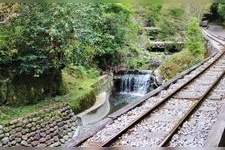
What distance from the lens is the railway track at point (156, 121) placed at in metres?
6.94

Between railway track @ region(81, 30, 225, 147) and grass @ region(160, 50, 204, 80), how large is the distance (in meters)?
7.33

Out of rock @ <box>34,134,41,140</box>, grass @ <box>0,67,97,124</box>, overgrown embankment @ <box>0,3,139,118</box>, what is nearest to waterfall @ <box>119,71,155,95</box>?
grass @ <box>0,67,97,124</box>

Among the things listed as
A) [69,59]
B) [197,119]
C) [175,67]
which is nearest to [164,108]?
[197,119]

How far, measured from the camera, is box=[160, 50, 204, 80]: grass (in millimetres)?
20188

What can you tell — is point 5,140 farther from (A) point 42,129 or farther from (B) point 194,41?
(B) point 194,41

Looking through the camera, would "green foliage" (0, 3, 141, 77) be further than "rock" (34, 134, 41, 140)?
Yes

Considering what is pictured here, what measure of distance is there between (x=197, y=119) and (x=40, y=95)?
6868mm

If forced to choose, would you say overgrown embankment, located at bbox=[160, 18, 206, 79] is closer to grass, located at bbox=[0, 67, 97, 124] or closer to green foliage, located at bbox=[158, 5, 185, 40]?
grass, located at bbox=[0, 67, 97, 124]

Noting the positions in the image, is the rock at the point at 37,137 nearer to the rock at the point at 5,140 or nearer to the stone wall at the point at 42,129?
the stone wall at the point at 42,129

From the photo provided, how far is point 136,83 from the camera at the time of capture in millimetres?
21719

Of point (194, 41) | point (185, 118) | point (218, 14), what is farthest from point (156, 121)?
point (218, 14)

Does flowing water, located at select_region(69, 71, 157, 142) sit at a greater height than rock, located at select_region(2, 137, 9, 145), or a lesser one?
lesser

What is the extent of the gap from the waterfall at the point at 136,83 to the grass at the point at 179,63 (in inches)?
40.4

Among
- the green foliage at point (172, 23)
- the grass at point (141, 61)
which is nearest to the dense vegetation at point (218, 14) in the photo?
the green foliage at point (172, 23)
